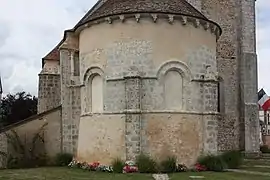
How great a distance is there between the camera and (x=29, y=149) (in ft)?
73.3

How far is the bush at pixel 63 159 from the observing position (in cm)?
2200

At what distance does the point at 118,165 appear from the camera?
701 inches

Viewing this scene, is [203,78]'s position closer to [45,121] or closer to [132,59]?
[132,59]

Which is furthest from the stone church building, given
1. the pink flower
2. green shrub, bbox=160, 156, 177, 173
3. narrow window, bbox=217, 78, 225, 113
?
narrow window, bbox=217, 78, 225, 113

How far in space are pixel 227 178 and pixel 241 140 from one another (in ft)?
50.1

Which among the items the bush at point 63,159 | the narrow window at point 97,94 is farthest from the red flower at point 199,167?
the bush at point 63,159

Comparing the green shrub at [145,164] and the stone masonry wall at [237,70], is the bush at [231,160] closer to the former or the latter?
the green shrub at [145,164]

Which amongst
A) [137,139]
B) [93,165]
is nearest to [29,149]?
[93,165]

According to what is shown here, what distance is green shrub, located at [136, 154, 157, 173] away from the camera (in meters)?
17.4

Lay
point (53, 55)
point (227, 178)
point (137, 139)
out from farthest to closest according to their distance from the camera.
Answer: point (53, 55)
point (137, 139)
point (227, 178)

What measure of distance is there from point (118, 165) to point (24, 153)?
6.50m

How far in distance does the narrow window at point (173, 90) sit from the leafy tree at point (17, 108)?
29.3m

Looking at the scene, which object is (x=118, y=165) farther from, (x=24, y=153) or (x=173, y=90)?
(x=24, y=153)

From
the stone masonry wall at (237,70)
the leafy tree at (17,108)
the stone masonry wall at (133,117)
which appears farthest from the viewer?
the leafy tree at (17,108)
